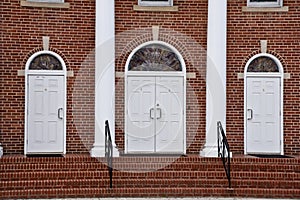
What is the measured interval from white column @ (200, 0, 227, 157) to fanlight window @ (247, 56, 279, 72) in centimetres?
96

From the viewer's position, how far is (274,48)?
14156mm

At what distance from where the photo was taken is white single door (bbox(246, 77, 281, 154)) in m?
14.2

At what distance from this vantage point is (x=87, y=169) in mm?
11953

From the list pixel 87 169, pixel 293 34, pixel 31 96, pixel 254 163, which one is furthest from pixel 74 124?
pixel 293 34

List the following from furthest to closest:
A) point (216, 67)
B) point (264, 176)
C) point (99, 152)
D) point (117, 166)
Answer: point (216, 67) < point (99, 152) < point (117, 166) < point (264, 176)

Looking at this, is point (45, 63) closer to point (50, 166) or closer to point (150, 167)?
point (50, 166)

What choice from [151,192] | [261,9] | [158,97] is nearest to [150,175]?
[151,192]

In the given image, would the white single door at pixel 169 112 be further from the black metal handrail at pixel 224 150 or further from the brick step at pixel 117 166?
the brick step at pixel 117 166

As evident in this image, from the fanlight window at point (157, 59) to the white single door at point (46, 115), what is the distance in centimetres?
205

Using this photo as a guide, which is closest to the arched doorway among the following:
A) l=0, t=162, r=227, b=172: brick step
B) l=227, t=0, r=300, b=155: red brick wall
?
l=227, t=0, r=300, b=155: red brick wall

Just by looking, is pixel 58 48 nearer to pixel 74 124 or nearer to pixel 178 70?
pixel 74 124

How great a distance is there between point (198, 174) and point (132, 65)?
3615 mm

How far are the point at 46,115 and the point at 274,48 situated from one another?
5.88m

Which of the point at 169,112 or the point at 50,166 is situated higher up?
the point at 169,112
